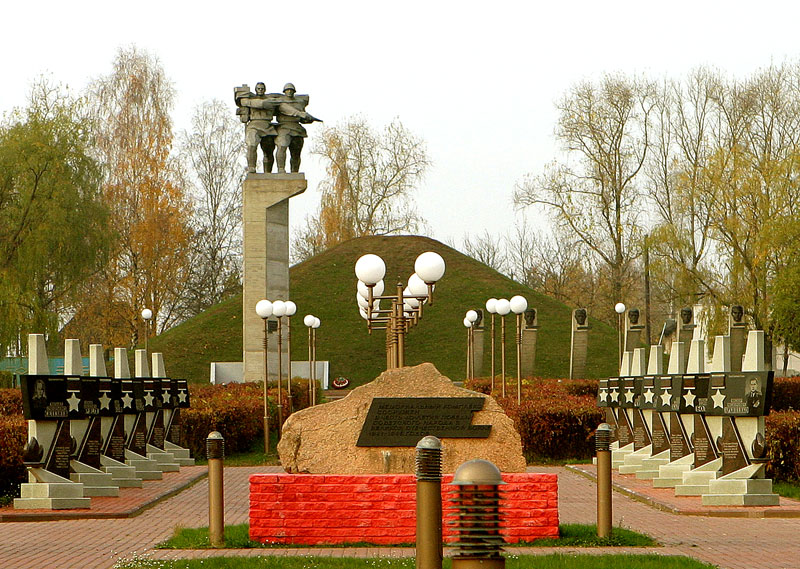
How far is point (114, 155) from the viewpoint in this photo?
139ft

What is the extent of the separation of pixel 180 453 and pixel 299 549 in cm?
839

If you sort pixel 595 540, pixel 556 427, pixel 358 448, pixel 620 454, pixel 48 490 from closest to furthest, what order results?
pixel 595 540 < pixel 358 448 < pixel 48 490 < pixel 620 454 < pixel 556 427

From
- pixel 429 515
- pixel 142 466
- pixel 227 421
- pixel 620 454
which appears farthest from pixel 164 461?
pixel 429 515

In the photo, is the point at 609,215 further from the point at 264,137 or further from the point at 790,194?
the point at 264,137

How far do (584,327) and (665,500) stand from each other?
902 inches

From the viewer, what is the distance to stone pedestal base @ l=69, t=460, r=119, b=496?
11.0 meters

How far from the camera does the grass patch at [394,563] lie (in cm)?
662

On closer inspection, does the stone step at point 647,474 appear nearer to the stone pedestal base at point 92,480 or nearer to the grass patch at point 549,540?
the grass patch at point 549,540

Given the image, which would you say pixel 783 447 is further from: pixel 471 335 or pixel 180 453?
pixel 471 335

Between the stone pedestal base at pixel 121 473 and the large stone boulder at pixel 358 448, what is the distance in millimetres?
4331

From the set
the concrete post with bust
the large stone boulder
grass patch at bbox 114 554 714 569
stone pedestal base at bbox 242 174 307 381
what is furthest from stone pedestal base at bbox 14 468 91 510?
the concrete post with bust

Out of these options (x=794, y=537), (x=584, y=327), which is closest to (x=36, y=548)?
(x=794, y=537)

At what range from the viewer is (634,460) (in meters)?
13.4

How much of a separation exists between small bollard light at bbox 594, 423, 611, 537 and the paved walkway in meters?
0.34
